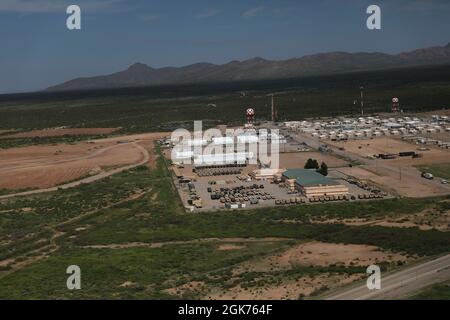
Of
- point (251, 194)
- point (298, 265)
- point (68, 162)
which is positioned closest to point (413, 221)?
point (298, 265)

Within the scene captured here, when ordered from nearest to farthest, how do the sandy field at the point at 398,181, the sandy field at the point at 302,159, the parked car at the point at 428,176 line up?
1. the sandy field at the point at 398,181
2. the parked car at the point at 428,176
3. the sandy field at the point at 302,159

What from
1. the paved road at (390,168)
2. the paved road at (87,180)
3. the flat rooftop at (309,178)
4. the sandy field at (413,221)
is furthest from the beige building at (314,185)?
the paved road at (87,180)

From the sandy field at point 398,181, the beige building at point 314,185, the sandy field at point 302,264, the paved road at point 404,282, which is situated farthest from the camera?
the sandy field at point 398,181

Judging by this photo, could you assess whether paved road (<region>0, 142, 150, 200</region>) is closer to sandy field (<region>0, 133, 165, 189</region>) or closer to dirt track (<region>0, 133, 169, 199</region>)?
dirt track (<region>0, 133, 169, 199</region>)

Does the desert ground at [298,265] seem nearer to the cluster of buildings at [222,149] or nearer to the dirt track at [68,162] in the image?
the cluster of buildings at [222,149]

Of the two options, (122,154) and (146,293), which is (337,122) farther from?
(146,293)

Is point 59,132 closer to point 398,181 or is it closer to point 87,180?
point 87,180

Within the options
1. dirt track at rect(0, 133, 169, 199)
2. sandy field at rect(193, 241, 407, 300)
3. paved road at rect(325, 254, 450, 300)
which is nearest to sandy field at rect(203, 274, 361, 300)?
sandy field at rect(193, 241, 407, 300)
